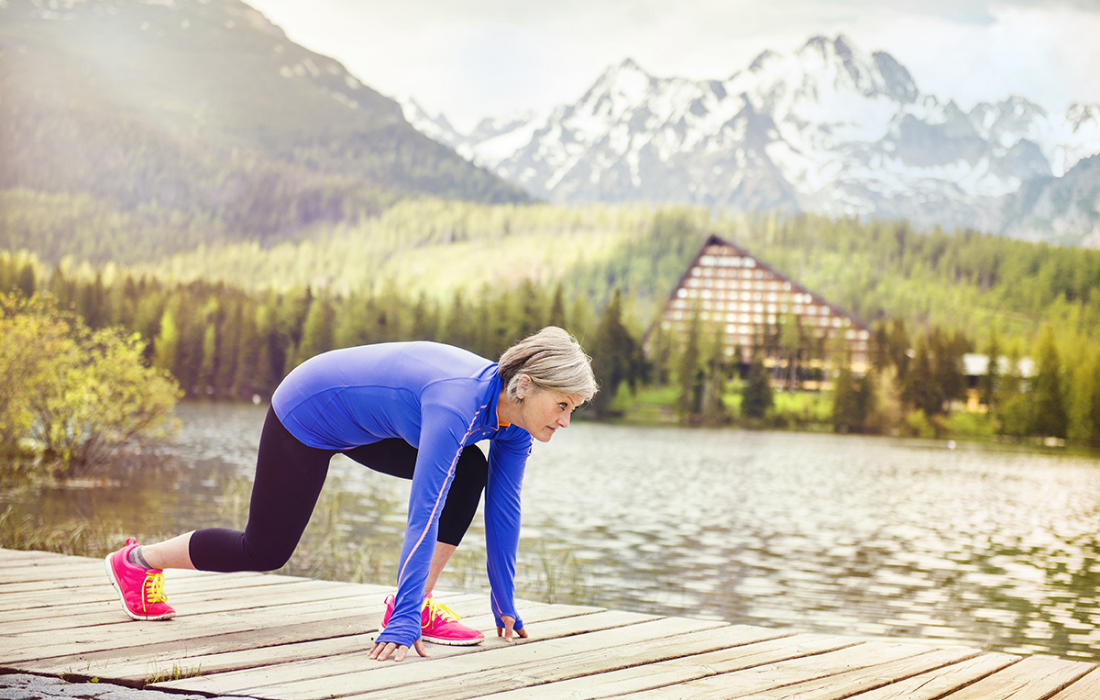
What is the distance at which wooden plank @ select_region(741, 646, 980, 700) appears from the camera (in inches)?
127

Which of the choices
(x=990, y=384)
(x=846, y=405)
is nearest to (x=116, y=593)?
(x=846, y=405)

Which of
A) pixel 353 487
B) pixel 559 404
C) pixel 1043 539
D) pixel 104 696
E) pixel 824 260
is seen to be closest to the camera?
pixel 104 696

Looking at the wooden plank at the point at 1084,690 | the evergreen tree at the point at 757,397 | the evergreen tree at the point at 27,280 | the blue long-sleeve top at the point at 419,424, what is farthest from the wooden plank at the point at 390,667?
the evergreen tree at the point at 27,280

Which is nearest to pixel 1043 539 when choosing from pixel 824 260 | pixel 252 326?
pixel 252 326

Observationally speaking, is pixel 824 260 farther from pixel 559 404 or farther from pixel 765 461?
pixel 559 404

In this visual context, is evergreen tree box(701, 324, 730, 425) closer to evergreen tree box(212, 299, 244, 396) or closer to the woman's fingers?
evergreen tree box(212, 299, 244, 396)

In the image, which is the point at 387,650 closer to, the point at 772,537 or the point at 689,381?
the point at 772,537

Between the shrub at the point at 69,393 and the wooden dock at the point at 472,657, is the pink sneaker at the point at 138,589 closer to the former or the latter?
the wooden dock at the point at 472,657

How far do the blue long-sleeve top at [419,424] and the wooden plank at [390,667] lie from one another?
0.42 feet

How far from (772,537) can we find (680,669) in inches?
543

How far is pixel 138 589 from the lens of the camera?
12.8 ft

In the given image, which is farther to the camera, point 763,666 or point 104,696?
point 763,666

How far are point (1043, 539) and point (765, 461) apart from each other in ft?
65.6

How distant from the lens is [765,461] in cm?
3762
